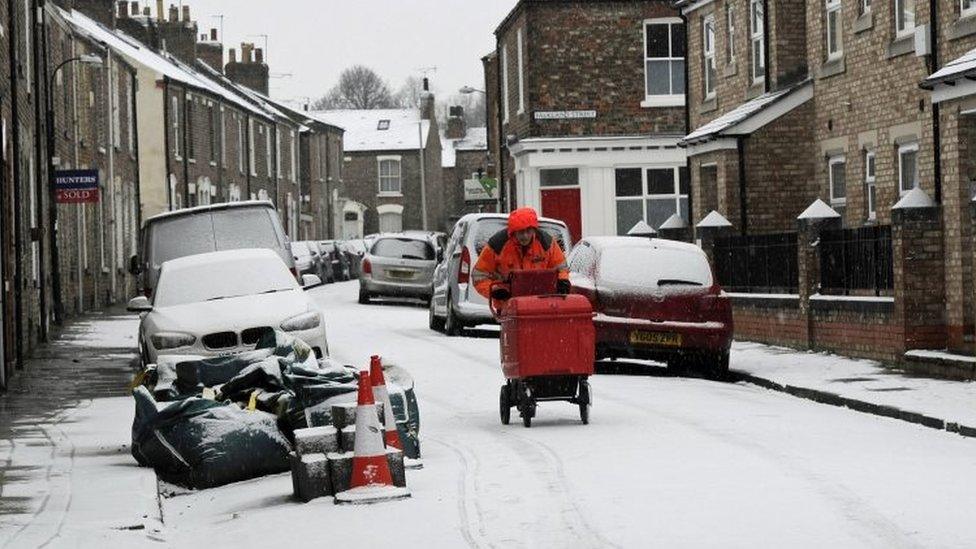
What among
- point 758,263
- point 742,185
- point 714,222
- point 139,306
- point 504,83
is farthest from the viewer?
point 504,83

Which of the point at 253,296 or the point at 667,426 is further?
the point at 253,296

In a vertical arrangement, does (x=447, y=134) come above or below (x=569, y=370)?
above

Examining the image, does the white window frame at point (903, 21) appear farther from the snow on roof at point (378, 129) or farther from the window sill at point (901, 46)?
the snow on roof at point (378, 129)

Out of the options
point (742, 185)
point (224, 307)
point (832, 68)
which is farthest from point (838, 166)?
point (224, 307)

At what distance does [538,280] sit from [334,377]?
301 cm

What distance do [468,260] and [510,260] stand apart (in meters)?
12.4

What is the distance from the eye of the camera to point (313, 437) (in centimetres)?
1150

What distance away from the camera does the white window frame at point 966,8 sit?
22362 mm

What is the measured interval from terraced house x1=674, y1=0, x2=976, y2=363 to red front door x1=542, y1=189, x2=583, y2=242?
10052 millimetres

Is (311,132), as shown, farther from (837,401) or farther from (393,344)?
(837,401)

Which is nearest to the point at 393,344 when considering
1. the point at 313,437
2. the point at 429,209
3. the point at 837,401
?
the point at 837,401

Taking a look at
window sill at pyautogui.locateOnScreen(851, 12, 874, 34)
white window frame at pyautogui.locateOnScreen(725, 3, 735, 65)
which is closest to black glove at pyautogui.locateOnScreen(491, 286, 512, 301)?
window sill at pyautogui.locateOnScreen(851, 12, 874, 34)

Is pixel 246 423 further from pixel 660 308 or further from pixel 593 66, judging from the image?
pixel 593 66

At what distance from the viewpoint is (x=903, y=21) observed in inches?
991
